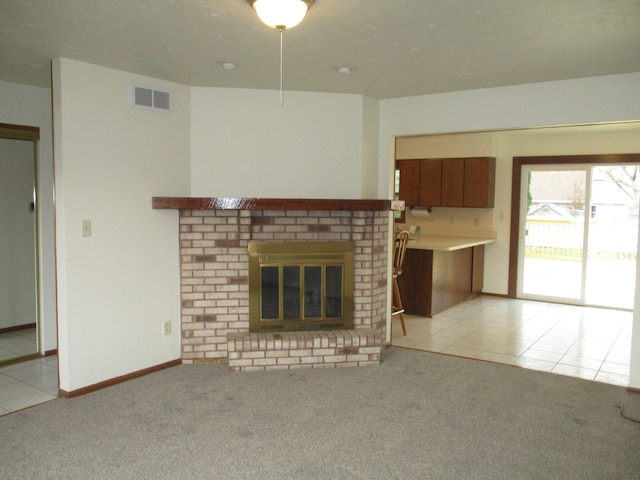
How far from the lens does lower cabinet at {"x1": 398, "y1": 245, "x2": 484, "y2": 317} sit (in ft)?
19.7

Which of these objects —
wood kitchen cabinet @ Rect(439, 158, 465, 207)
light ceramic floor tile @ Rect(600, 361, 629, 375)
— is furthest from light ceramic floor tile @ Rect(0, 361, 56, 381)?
wood kitchen cabinet @ Rect(439, 158, 465, 207)

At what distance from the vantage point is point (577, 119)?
377cm

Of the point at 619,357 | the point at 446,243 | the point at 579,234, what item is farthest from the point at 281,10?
the point at 579,234

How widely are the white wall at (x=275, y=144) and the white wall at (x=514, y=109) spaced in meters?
0.38

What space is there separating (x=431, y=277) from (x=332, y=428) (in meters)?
3.23

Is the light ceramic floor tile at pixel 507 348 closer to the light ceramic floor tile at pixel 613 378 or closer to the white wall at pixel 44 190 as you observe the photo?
the light ceramic floor tile at pixel 613 378

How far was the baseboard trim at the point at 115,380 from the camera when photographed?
11.6 ft

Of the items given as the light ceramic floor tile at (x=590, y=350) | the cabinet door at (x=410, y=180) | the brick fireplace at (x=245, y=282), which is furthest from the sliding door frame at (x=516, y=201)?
the brick fireplace at (x=245, y=282)

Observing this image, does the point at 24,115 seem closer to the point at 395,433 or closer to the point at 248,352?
the point at 248,352

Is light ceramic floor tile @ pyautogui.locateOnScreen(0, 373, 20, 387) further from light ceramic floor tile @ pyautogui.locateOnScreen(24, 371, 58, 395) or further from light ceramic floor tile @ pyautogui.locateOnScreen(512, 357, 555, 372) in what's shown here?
light ceramic floor tile @ pyautogui.locateOnScreen(512, 357, 555, 372)

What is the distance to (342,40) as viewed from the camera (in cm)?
290

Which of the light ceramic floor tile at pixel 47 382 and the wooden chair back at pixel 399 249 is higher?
the wooden chair back at pixel 399 249

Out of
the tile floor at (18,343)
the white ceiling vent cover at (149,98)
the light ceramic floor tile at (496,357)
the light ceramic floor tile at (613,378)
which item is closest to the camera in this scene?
the white ceiling vent cover at (149,98)

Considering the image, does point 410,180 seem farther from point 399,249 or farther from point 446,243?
point 399,249
